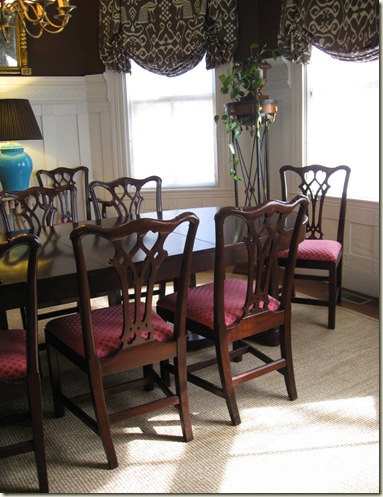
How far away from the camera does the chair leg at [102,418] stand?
206cm

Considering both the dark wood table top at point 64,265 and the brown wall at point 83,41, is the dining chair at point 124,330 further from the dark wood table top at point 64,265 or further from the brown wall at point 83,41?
the brown wall at point 83,41

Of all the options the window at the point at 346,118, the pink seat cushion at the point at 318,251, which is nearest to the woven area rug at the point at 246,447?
the pink seat cushion at the point at 318,251

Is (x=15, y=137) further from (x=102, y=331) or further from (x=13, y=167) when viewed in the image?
(x=102, y=331)

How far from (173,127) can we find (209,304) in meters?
2.99

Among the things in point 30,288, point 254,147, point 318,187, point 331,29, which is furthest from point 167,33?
point 30,288

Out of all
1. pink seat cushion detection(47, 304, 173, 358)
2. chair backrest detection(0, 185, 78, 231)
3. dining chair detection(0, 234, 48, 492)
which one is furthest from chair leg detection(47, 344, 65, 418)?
chair backrest detection(0, 185, 78, 231)

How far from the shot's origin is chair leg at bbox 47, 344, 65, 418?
2.45m

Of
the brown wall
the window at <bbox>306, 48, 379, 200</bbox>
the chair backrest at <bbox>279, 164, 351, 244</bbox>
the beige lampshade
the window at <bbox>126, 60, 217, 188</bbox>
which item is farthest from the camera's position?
the window at <bbox>126, 60, 217, 188</bbox>

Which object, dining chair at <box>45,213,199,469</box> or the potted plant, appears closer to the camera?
dining chair at <box>45,213,199,469</box>

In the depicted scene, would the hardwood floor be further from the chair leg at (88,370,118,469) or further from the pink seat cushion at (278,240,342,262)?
the chair leg at (88,370,118,469)

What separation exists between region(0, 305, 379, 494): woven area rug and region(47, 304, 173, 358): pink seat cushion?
448 millimetres

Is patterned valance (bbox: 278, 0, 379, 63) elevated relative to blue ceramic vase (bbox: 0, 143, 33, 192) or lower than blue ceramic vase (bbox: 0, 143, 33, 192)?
elevated

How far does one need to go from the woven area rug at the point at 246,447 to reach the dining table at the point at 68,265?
25.0 inches

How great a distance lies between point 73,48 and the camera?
4.94 m
